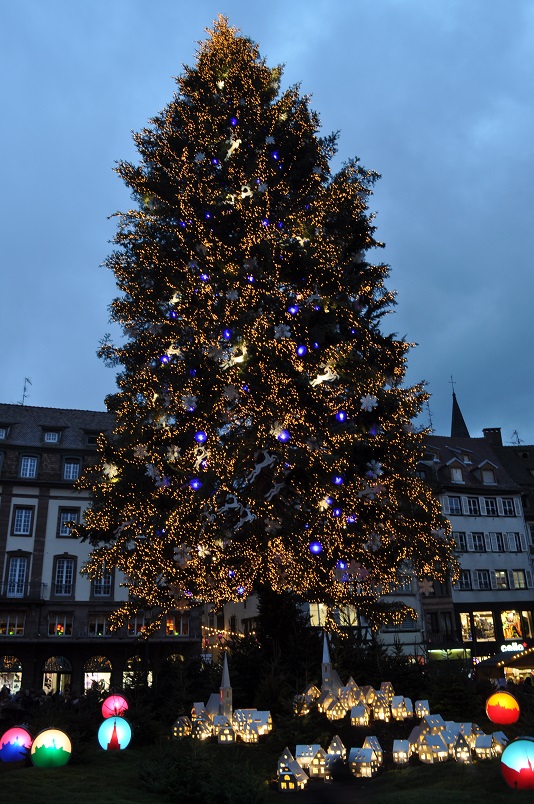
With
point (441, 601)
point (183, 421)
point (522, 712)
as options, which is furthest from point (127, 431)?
point (441, 601)

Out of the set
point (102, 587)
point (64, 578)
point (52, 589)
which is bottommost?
point (52, 589)

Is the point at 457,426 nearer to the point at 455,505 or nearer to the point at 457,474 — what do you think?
the point at 457,474

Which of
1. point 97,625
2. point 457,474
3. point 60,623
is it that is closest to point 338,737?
point 97,625

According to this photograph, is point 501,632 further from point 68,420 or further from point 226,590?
point 226,590

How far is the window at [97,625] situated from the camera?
41.6m

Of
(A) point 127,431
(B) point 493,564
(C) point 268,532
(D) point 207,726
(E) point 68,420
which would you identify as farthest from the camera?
(B) point 493,564

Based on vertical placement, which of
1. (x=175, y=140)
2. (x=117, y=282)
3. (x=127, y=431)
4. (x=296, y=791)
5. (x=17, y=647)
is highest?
(x=175, y=140)

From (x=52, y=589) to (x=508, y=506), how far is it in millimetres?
33791

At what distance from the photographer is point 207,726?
Result: 14.4m

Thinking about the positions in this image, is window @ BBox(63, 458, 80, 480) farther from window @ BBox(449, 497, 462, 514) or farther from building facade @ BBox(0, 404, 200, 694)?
window @ BBox(449, 497, 462, 514)

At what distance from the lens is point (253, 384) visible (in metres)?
17.3

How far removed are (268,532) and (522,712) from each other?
22.4ft

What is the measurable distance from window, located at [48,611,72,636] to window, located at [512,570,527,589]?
31.3m

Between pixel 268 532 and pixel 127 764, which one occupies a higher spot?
pixel 268 532
